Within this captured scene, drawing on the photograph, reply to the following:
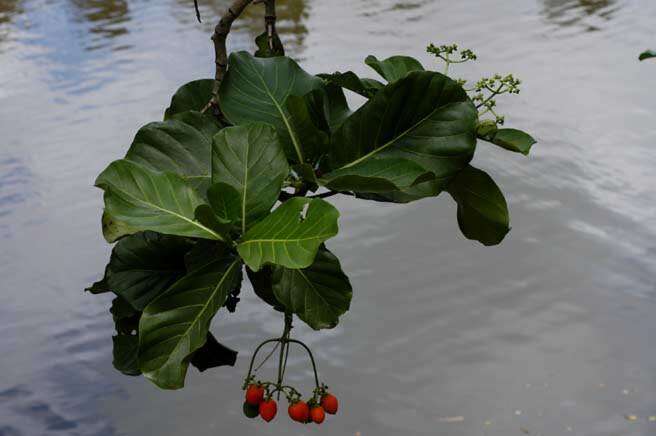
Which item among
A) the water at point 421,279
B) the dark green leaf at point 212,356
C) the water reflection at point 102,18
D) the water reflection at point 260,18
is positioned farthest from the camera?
the water reflection at point 102,18

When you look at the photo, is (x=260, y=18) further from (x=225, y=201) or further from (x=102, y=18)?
(x=225, y=201)

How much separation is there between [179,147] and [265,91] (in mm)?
58

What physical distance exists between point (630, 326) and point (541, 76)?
1377mm

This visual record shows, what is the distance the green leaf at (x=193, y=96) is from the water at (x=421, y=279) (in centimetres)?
161

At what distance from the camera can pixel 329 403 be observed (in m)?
0.53

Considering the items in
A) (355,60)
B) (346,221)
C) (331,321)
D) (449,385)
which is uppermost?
(331,321)

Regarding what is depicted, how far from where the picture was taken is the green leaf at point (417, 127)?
383mm

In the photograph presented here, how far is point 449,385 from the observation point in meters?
2.09

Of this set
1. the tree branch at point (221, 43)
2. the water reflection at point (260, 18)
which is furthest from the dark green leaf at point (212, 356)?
the water reflection at point (260, 18)

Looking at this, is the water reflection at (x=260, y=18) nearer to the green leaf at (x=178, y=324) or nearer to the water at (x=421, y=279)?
the water at (x=421, y=279)

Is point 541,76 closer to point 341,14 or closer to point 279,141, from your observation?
point 341,14

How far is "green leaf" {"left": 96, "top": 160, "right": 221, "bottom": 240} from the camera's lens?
35cm

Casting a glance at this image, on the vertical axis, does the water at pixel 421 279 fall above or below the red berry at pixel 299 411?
below

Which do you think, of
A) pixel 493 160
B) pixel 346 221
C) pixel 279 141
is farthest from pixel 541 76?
pixel 279 141
